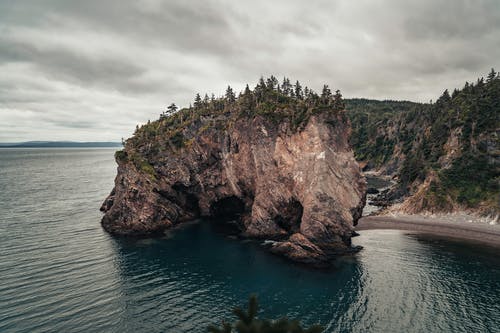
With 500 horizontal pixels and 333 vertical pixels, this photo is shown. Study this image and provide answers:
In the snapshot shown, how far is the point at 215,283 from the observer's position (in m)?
49.3

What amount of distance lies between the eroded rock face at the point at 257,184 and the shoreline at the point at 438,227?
70.9 ft

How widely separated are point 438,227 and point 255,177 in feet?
170

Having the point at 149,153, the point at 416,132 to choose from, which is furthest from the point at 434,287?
the point at 416,132

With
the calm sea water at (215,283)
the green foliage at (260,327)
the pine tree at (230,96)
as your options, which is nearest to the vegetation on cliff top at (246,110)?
the pine tree at (230,96)

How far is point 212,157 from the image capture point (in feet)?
293

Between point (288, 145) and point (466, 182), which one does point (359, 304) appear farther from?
point (466, 182)

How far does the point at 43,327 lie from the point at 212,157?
5871 cm

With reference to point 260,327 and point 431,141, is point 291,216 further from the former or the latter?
point 431,141

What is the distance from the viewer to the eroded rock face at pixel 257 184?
211 ft

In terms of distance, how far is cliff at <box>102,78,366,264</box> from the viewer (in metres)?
64.6

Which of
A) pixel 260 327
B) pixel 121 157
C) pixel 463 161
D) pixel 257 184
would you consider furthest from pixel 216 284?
pixel 463 161

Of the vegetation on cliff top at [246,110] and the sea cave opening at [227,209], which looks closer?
the vegetation on cliff top at [246,110]

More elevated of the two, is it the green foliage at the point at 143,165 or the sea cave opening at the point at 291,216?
the green foliage at the point at 143,165

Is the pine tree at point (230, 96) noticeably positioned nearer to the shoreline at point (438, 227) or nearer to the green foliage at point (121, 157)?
the green foliage at point (121, 157)
